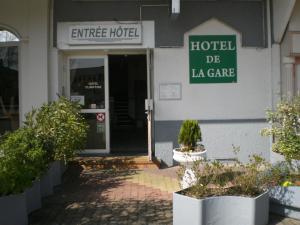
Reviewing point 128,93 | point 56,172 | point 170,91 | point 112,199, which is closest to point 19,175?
point 112,199

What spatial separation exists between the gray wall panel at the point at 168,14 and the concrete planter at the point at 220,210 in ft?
17.2

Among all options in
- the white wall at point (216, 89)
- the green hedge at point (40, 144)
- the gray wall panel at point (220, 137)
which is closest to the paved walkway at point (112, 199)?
the green hedge at point (40, 144)

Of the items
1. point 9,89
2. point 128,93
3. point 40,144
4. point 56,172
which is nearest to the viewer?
point 40,144

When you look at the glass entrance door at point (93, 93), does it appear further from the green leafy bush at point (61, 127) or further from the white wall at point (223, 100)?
the green leafy bush at point (61, 127)

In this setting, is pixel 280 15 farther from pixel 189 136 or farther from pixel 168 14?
pixel 189 136

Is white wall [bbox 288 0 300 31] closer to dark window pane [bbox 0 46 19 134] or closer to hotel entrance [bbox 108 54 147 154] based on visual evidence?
dark window pane [bbox 0 46 19 134]

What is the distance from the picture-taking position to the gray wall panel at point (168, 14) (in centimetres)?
1045

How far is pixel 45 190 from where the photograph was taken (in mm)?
7805

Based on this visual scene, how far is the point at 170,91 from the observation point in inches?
414

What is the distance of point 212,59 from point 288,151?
11.7ft

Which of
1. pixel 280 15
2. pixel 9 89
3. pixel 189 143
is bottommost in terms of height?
pixel 189 143

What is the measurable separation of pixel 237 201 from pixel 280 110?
2.41m

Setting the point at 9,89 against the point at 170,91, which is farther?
the point at 9,89

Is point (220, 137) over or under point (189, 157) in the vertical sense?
over
